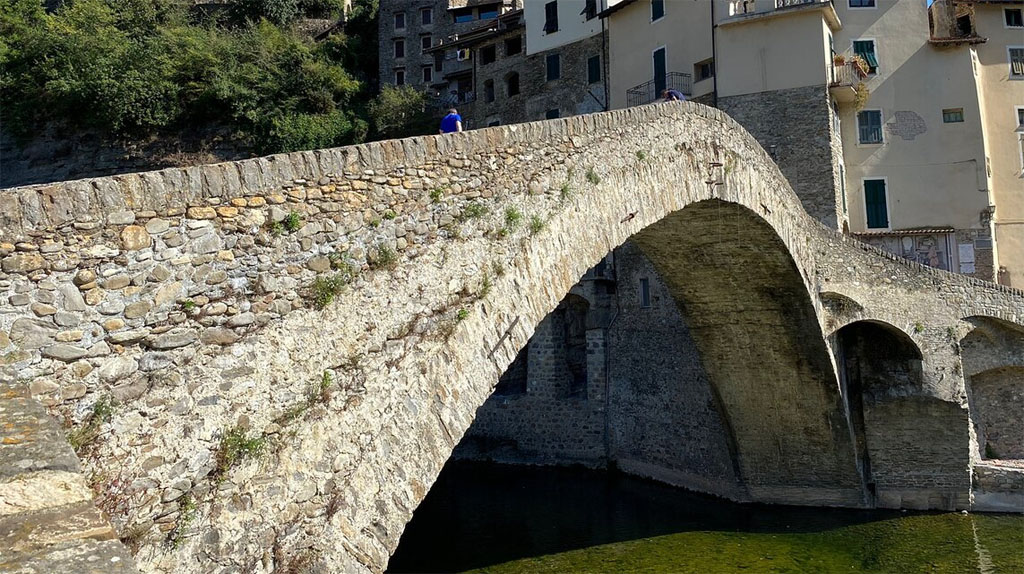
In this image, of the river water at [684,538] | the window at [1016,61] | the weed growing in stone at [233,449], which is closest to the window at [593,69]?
the window at [1016,61]

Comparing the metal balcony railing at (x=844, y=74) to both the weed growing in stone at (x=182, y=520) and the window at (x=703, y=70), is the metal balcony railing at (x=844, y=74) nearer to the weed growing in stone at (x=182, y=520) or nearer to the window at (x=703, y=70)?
the window at (x=703, y=70)

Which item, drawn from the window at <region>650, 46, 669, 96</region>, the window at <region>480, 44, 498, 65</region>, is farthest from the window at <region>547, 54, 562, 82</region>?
the window at <region>650, 46, 669, 96</region>

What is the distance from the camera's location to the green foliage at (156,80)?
27.7m

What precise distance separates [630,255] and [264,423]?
16.3 metres

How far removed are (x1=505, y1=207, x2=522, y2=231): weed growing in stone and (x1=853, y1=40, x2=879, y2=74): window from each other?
16922 mm

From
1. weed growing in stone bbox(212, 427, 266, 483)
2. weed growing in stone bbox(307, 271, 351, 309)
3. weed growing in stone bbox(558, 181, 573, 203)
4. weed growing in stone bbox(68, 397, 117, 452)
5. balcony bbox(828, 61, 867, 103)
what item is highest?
balcony bbox(828, 61, 867, 103)

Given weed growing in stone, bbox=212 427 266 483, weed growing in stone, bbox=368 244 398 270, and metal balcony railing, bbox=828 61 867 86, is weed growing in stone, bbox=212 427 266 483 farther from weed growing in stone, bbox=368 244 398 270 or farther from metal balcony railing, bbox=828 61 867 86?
metal balcony railing, bbox=828 61 867 86

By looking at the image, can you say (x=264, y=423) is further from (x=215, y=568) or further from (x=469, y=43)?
(x=469, y=43)

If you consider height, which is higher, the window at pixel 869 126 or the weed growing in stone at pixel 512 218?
the window at pixel 869 126

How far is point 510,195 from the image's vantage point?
257 inches

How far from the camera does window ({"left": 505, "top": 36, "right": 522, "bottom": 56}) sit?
2898cm

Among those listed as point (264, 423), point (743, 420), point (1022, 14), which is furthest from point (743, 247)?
point (1022, 14)

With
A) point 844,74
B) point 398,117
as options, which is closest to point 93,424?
point 844,74

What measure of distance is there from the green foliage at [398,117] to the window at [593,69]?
8.08m
